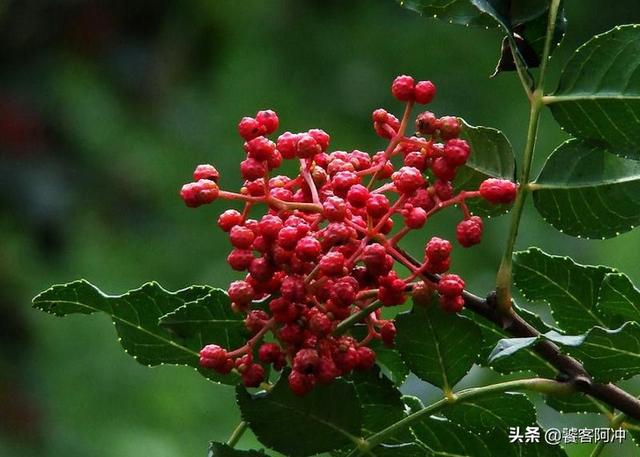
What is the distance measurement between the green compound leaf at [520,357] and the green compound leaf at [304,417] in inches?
4.3

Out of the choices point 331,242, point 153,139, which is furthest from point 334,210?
point 153,139

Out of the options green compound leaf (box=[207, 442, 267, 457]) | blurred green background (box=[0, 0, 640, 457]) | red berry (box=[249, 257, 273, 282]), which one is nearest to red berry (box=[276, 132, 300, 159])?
red berry (box=[249, 257, 273, 282])

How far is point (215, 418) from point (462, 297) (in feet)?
10.9

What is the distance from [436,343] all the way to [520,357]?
74mm

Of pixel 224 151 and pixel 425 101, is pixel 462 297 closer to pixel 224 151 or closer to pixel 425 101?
pixel 425 101

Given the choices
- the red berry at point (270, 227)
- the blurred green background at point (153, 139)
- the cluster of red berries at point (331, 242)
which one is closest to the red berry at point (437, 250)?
the cluster of red berries at point (331, 242)

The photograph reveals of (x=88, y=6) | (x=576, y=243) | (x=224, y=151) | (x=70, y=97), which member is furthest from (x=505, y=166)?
(x=224, y=151)

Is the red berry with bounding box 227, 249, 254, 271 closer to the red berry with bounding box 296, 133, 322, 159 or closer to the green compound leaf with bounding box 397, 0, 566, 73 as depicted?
the red berry with bounding box 296, 133, 322, 159

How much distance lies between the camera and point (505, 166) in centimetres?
96

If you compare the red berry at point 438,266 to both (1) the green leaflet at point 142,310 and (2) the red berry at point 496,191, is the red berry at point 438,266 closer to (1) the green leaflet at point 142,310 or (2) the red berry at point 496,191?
(2) the red berry at point 496,191

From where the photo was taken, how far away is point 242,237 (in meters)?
0.91

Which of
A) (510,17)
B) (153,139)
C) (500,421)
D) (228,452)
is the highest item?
(153,139)

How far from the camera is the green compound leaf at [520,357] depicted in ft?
3.20

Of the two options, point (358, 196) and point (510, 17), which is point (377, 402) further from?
point (510, 17)
